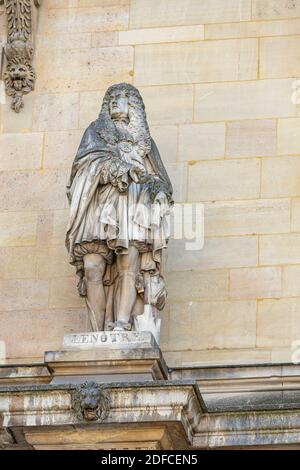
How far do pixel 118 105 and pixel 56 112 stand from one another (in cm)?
110

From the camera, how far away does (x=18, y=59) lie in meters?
18.3

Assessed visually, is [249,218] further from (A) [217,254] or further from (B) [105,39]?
(B) [105,39]

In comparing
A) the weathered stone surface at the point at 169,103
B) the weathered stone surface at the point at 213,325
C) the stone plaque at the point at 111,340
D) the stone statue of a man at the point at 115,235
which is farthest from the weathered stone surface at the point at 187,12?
the stone plaque at the point at 111,340

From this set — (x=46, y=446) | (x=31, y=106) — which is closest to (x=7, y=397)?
(x=46, y=446)

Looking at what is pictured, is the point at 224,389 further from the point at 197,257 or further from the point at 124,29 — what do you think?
the point at 124,29

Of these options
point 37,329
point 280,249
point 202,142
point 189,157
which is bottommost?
point 37,329

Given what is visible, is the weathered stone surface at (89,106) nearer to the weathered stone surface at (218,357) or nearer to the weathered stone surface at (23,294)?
the weathered stone surface at (23,294)

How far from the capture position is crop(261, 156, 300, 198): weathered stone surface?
17562 millimetres

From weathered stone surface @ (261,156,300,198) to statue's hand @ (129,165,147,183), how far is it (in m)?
1.17

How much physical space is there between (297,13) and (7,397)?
168 inches

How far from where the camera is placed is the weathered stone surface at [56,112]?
59.5 ft

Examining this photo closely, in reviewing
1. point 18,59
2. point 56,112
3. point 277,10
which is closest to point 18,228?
point 56,112

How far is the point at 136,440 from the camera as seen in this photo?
51.9ft
